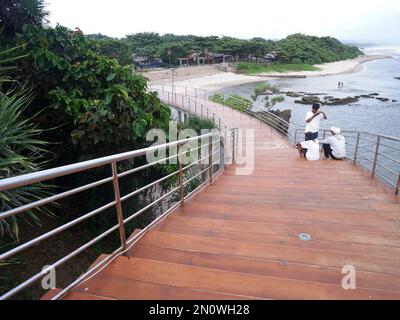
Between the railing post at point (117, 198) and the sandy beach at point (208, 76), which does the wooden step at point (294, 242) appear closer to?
the railing post at point (117, 198)

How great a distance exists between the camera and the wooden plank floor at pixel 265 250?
191cm

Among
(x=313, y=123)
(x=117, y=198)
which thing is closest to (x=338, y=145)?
(x=313, y=123)

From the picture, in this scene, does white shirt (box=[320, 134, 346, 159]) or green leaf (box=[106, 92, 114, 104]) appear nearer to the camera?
green leaf (box=[106, 92, 114, 104])

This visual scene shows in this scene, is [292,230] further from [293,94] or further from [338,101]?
[293,94]

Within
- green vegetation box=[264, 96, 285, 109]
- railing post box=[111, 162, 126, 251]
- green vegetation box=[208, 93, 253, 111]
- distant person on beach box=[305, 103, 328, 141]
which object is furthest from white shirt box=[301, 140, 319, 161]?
green vegetation box=[264, 96, 285, 109]

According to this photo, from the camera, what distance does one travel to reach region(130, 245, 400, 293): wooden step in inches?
82.4

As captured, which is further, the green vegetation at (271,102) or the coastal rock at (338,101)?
the coastal rock at (338,101)

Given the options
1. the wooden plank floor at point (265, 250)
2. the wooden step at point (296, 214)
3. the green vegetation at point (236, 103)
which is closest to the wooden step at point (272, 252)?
the wooden plank floor at point (265, 250)

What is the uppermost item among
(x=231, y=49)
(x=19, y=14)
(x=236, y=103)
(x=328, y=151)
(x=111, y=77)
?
(x=231, y=49)

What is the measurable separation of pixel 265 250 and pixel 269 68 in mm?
60725

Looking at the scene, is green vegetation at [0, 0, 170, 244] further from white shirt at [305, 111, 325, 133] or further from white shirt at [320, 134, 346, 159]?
white shirt at [320, 134, 346, 159]

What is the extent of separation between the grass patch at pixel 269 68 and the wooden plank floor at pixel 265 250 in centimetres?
5339

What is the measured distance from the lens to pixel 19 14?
5.08m

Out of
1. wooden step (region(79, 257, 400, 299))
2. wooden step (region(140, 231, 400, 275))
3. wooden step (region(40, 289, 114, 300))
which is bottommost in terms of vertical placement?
wooden step (region(140, 231, 400, 275))
